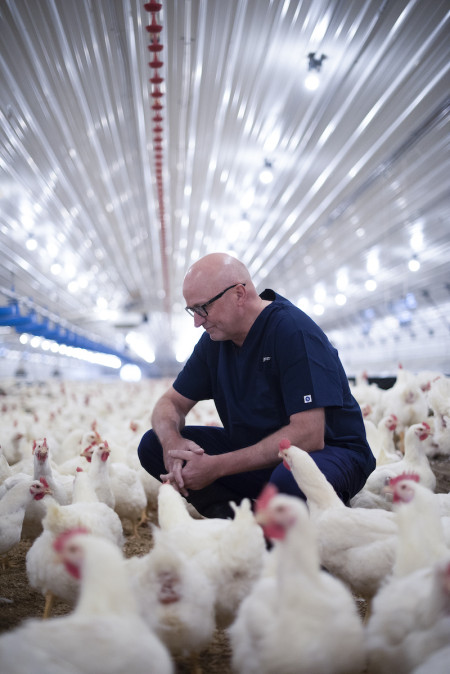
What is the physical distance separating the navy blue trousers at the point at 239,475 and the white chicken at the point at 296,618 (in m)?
0.86

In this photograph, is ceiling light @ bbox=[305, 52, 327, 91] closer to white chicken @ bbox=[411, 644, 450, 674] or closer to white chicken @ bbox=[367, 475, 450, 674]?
white chicken @ bbox=[367, 475, 450, 674]

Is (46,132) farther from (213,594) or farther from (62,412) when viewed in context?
(213,594)

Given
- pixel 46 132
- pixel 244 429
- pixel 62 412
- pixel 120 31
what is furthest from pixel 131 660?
pixel 62 412

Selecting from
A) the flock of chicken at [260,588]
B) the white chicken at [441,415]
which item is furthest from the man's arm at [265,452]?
the white chicken at [441,415]

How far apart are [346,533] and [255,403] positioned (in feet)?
2.67

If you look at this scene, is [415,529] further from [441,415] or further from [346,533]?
[441,415]

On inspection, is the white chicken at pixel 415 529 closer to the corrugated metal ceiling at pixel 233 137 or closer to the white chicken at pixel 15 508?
the white chicken at pixel 15 508

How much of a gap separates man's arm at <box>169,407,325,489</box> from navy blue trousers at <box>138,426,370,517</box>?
0.22ft

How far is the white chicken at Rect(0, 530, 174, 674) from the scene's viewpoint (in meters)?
1.25

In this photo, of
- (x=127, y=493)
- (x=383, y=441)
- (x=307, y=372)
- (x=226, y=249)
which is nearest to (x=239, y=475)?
(x=307, y=372)

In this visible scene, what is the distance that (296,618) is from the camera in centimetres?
139

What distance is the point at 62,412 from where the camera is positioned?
26.5ft

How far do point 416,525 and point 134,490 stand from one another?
2294mm

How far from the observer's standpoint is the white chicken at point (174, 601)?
5.30 feet
